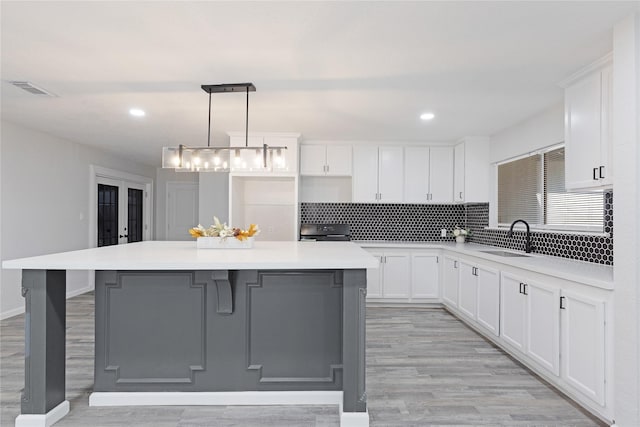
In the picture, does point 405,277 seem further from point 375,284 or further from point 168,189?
point 168,189

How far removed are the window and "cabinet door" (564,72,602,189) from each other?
2.28 ft

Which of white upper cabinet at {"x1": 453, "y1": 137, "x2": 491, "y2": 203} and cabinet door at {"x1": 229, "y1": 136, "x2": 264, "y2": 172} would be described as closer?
cabinet door at {"x1": 229, "y1": 136, "x2": 264, "y2": 172}

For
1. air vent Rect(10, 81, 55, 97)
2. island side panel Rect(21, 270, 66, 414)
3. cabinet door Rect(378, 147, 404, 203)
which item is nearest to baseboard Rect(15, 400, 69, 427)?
island side panel Rect(21, 270, 66, 414)

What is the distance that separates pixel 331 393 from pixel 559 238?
2587 mm

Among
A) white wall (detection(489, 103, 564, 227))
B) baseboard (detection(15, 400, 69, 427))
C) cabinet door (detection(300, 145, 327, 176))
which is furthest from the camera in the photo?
cabinet door (detection(300, 145, 327, 176))

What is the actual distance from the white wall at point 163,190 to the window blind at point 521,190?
5.91 m

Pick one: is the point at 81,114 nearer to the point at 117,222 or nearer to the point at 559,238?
the point at 117,222

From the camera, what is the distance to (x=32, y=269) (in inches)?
91.7

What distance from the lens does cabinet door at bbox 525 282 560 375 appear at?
2.79 meters

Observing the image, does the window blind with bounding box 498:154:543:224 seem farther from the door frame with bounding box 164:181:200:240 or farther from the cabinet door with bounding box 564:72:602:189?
the door frame with bounding box 164:181:200:240

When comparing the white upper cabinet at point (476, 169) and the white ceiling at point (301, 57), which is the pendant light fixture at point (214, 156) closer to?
the white ceiling at point (301, 57)

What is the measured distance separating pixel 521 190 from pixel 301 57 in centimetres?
320

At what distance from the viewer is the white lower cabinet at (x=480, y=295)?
148 inches

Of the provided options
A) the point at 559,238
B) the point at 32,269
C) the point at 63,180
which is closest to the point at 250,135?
the point at 63,180
